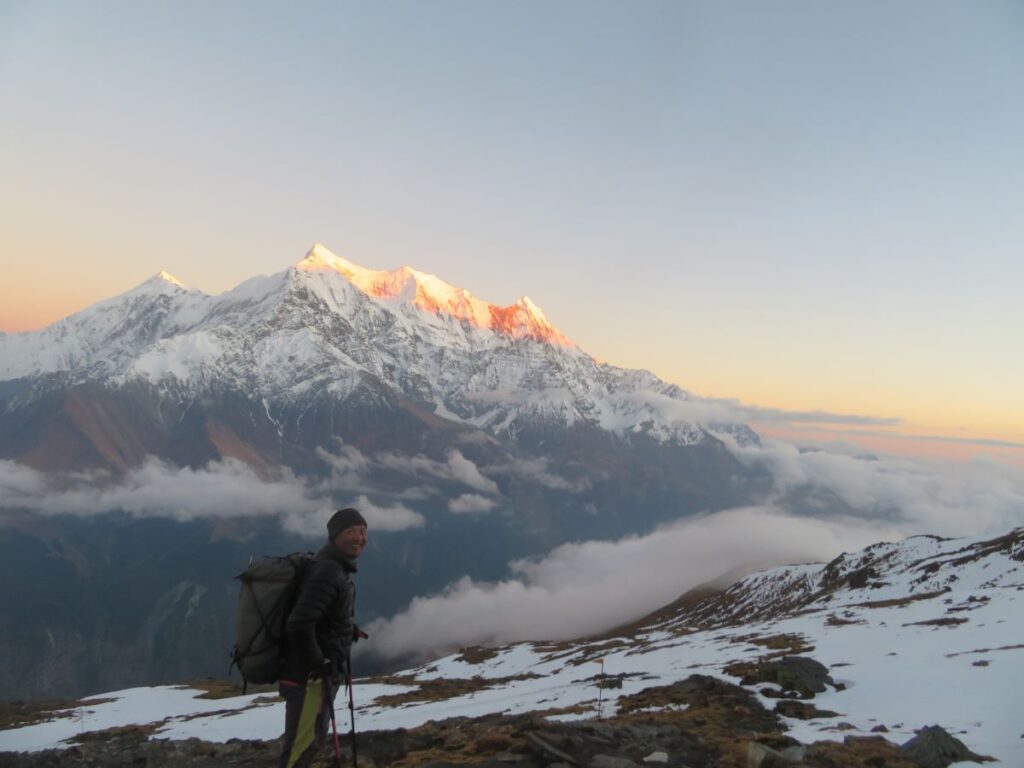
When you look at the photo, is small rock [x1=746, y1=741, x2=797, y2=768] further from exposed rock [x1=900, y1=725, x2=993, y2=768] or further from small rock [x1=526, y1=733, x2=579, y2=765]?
small rock [x1=526, y1=733, x2=579, y2=765]

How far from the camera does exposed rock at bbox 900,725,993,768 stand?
1345 centimetres

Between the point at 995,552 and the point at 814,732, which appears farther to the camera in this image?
the point at 995,552

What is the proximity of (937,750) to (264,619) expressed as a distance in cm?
1497

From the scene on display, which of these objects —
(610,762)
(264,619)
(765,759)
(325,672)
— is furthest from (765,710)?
(264,619)

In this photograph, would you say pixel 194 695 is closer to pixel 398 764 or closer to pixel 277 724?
pixel 277 724

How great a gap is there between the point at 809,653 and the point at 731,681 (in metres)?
11.7

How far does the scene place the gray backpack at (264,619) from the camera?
28.1 ft

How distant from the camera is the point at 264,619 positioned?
28.3ft

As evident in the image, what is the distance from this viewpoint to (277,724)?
2947 cm

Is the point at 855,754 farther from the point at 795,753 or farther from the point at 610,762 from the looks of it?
the point at 610,762

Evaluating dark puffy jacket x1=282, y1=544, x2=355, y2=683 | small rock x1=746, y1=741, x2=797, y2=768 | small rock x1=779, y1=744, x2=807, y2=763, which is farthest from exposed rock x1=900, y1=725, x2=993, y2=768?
dark puffy jacket x1=282, y1=544, x2=355, y2=683

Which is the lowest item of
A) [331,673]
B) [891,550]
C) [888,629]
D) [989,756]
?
[891,550]

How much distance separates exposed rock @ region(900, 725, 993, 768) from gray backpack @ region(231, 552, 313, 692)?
45.9ft

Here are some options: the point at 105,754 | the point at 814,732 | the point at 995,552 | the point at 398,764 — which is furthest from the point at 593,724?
the point at 995,552
